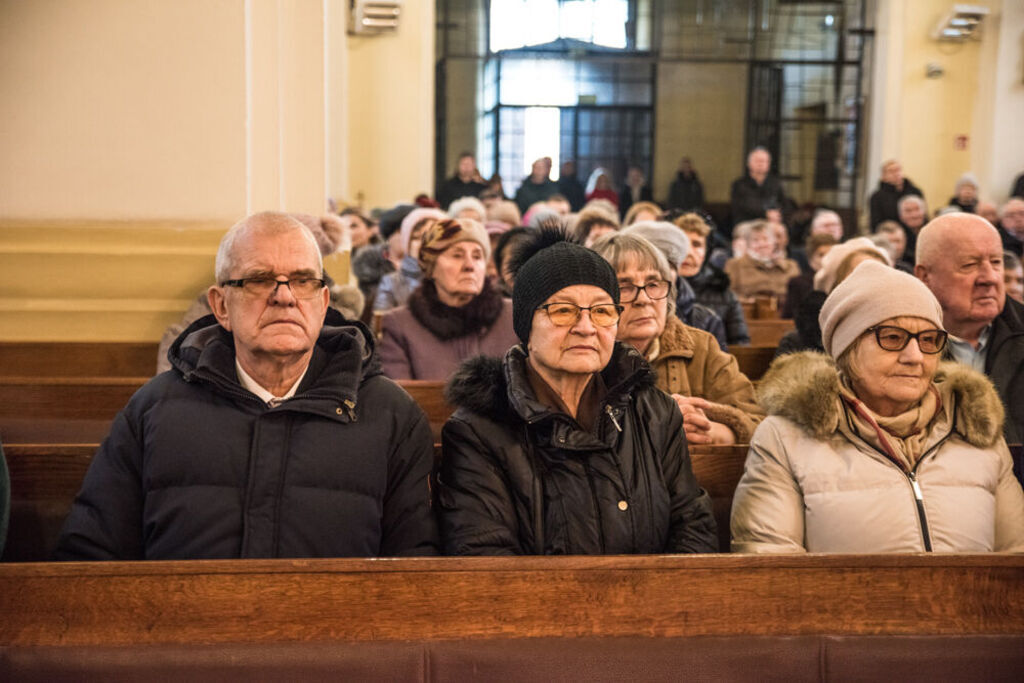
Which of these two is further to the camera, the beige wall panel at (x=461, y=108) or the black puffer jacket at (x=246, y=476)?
the beige wall panel at (x=461, y=108)

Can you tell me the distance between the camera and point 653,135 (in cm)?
1928

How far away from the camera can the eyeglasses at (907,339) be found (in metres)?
2.95

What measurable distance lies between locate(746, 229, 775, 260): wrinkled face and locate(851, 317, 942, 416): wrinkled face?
18.8ft

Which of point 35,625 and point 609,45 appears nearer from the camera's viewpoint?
point 35,625

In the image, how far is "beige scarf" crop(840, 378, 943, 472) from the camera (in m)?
2.89

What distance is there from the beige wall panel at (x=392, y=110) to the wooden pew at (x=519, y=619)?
12861 millimetres

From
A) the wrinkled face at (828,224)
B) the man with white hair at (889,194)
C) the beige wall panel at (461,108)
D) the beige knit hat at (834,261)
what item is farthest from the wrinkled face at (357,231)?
the beige wall panel at (461,108)

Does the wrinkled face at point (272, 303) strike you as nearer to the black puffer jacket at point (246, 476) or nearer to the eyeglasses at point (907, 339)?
the black puffer jacket at point (246, 476)

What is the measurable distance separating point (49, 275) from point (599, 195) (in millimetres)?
9783

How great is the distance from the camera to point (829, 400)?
2918 millimetres

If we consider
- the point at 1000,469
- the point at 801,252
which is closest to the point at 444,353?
the point at 1000,469

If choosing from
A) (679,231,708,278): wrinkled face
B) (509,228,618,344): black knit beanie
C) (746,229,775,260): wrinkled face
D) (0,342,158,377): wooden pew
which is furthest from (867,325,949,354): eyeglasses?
(746,229,775,260): wrinkled face

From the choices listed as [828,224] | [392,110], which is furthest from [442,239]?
[392,110]

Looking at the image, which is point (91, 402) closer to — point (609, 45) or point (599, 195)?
point (599, 195)
